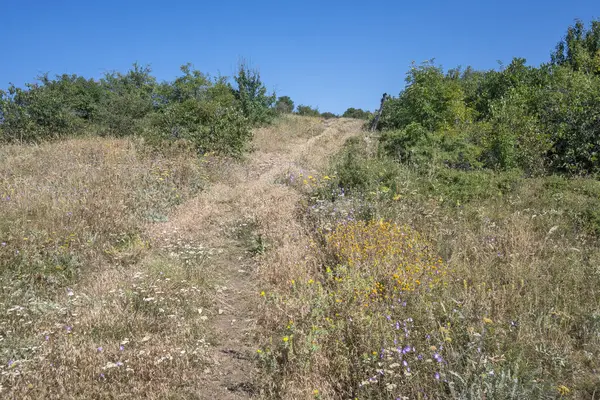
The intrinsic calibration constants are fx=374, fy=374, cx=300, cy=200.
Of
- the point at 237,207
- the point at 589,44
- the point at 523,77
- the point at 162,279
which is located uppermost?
the point at 589,44

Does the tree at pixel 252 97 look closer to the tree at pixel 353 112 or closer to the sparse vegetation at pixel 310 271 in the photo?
the sparse vegetation at pixel 310 271

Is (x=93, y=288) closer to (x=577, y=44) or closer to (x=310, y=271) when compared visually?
(x=310, y=271)

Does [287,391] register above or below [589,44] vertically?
below

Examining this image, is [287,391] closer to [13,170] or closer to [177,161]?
[177,161]

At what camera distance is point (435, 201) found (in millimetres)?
7215

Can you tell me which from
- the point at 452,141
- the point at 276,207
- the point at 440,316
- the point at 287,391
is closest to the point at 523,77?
the point at 452,141

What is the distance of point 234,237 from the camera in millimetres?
7066

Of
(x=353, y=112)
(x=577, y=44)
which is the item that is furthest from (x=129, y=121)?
(x=353, y=112)

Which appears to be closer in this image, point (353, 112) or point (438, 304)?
point (438, 304)

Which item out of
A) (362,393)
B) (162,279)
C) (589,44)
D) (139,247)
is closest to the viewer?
(362,393)

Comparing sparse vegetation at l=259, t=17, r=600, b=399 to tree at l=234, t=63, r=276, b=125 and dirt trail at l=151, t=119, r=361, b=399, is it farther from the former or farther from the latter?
tree at l=234, t=63, r=276, b=125

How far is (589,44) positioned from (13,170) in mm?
40260

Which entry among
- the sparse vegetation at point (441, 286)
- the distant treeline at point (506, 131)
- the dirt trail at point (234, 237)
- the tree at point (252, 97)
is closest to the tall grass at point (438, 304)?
the sparse vegetation at point (441, 286)

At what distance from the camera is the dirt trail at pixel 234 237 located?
376cm
